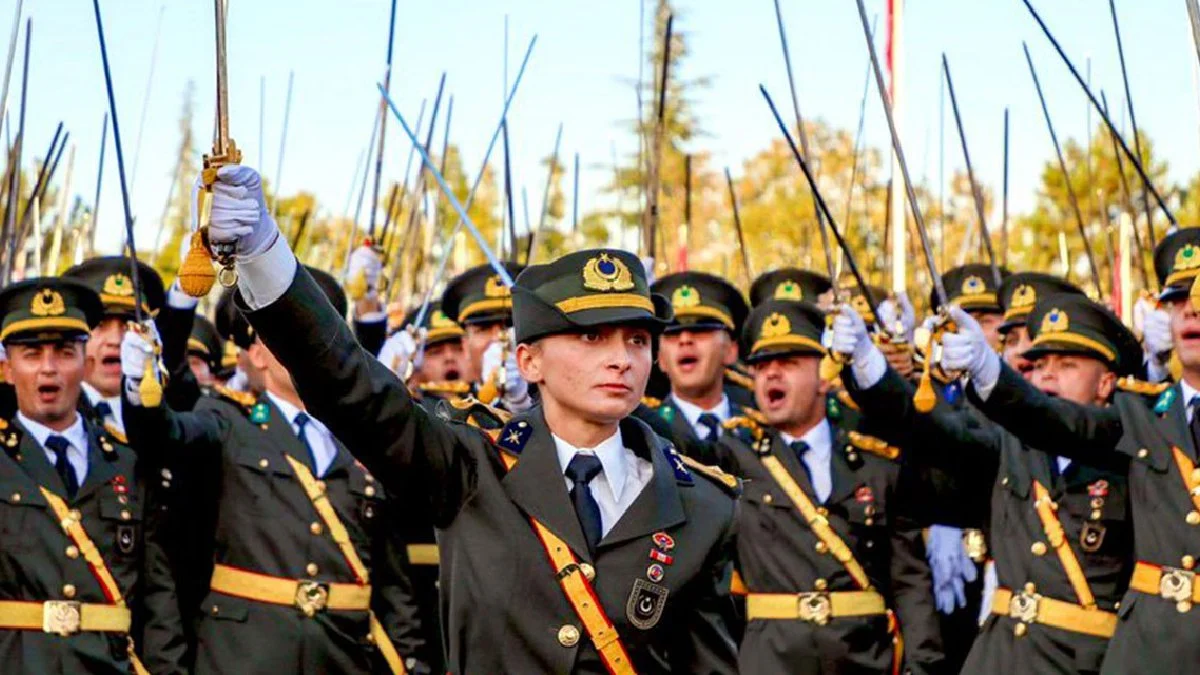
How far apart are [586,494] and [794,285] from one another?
7.36m

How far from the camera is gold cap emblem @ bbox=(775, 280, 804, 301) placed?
40.9 feet

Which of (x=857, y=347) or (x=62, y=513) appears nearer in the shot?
(x=857, y=347)

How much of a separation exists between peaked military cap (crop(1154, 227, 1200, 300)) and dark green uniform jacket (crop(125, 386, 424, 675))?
3.73 metres

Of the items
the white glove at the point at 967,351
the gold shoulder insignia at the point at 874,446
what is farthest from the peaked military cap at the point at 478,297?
the white glove at the point at 967,351

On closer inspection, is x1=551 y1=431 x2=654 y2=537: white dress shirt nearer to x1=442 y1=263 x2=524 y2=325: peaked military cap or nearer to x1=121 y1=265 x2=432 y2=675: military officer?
x1=121 y1=265 x2=432 y2=675: military officer

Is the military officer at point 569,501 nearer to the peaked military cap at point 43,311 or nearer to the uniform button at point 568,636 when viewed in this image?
the uniform button at point 568,636

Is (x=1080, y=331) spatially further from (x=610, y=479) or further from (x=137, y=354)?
(x=610, y=479)

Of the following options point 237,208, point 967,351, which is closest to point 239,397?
point 967,351

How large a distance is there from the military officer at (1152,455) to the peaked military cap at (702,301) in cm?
282

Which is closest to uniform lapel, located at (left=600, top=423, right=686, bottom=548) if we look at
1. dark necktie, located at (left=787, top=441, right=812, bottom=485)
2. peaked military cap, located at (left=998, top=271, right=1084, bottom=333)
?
dark necktie, located at (left=787, top=441, right=812, bottom=485)

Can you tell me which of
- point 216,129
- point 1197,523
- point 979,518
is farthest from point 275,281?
point 979,518

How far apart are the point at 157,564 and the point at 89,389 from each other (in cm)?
145

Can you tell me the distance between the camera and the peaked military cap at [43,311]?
29.1 ft

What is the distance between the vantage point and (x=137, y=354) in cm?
801
